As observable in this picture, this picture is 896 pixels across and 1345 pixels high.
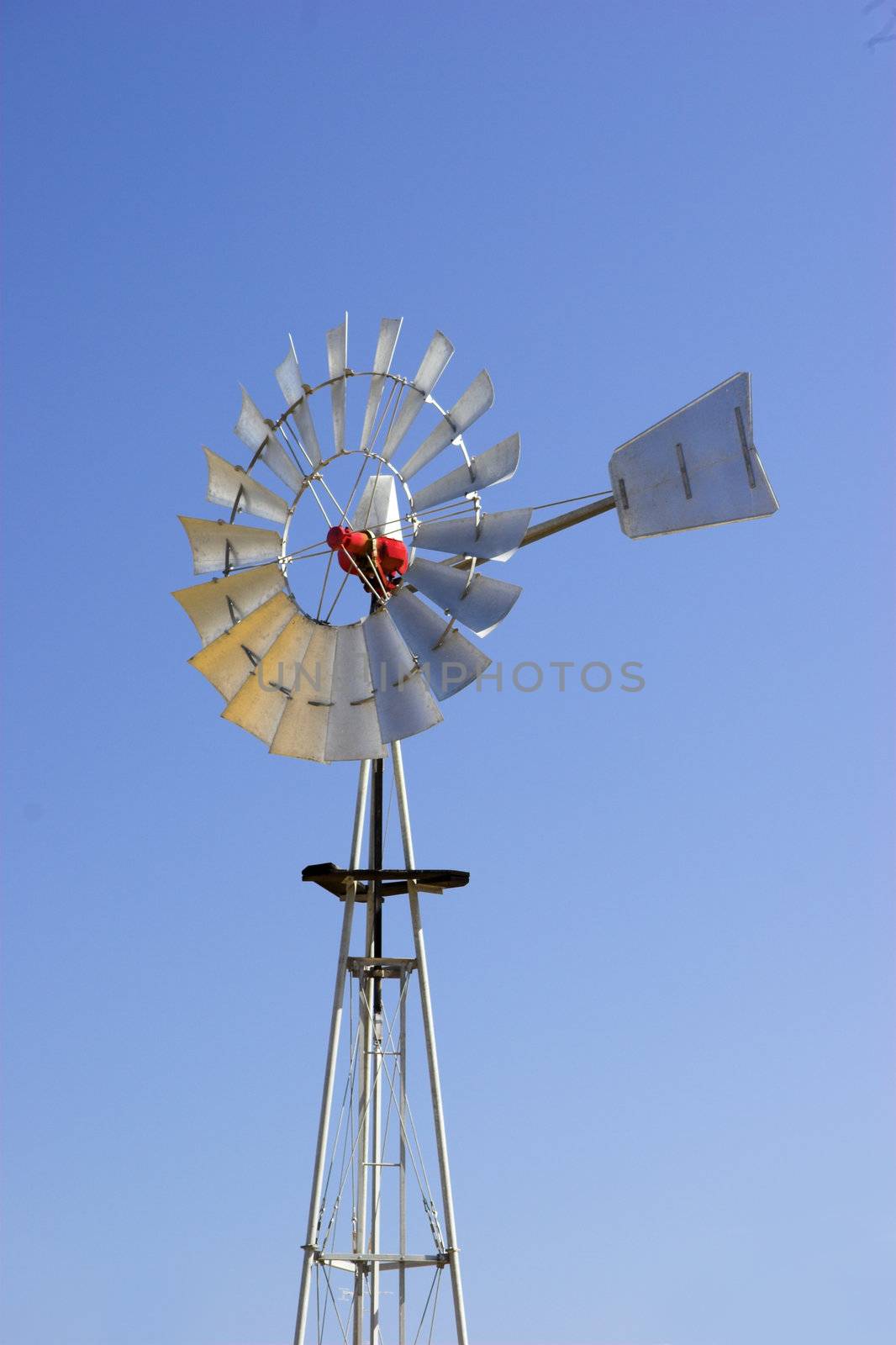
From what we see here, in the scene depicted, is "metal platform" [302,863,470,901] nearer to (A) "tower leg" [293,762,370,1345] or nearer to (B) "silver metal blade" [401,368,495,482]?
(A) "tower leg" [293,762,370,1345]

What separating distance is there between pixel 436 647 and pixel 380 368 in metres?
2.18

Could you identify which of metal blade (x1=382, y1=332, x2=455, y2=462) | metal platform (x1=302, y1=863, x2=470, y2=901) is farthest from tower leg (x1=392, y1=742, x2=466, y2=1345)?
metal blade (x1=382, y1=332, x2=455, y2=462)

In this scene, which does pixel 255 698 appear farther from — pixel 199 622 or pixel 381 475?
pixel 381 475

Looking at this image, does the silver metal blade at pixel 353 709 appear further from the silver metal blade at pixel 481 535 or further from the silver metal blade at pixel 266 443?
the silver metal blade at pixel 266 443

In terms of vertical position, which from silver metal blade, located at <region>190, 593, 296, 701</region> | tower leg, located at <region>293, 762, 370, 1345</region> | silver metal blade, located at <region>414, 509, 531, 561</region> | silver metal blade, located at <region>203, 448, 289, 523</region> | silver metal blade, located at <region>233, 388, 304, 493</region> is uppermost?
silver metal blade, located at <region>233, 388, 304, 493</region>

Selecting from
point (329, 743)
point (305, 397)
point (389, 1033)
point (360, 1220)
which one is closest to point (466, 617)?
point (329, 743)

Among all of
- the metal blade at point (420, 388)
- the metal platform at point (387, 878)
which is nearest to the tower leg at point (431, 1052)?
the metal platform at point (387, 878)

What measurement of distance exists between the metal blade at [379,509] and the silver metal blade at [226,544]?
24.1 inches

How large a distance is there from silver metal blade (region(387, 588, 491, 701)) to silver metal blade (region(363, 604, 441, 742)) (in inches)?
2.0

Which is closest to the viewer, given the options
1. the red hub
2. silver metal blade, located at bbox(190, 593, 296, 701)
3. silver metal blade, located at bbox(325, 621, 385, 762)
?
silver metal blade, located at bbox(325, 621, 385, 762)

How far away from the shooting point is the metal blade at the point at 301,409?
11.5 metres

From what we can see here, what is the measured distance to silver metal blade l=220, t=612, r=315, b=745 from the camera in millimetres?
10781

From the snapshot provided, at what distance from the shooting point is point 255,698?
1086 cm

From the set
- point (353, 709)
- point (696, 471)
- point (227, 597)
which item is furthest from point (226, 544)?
point (696, 471)
